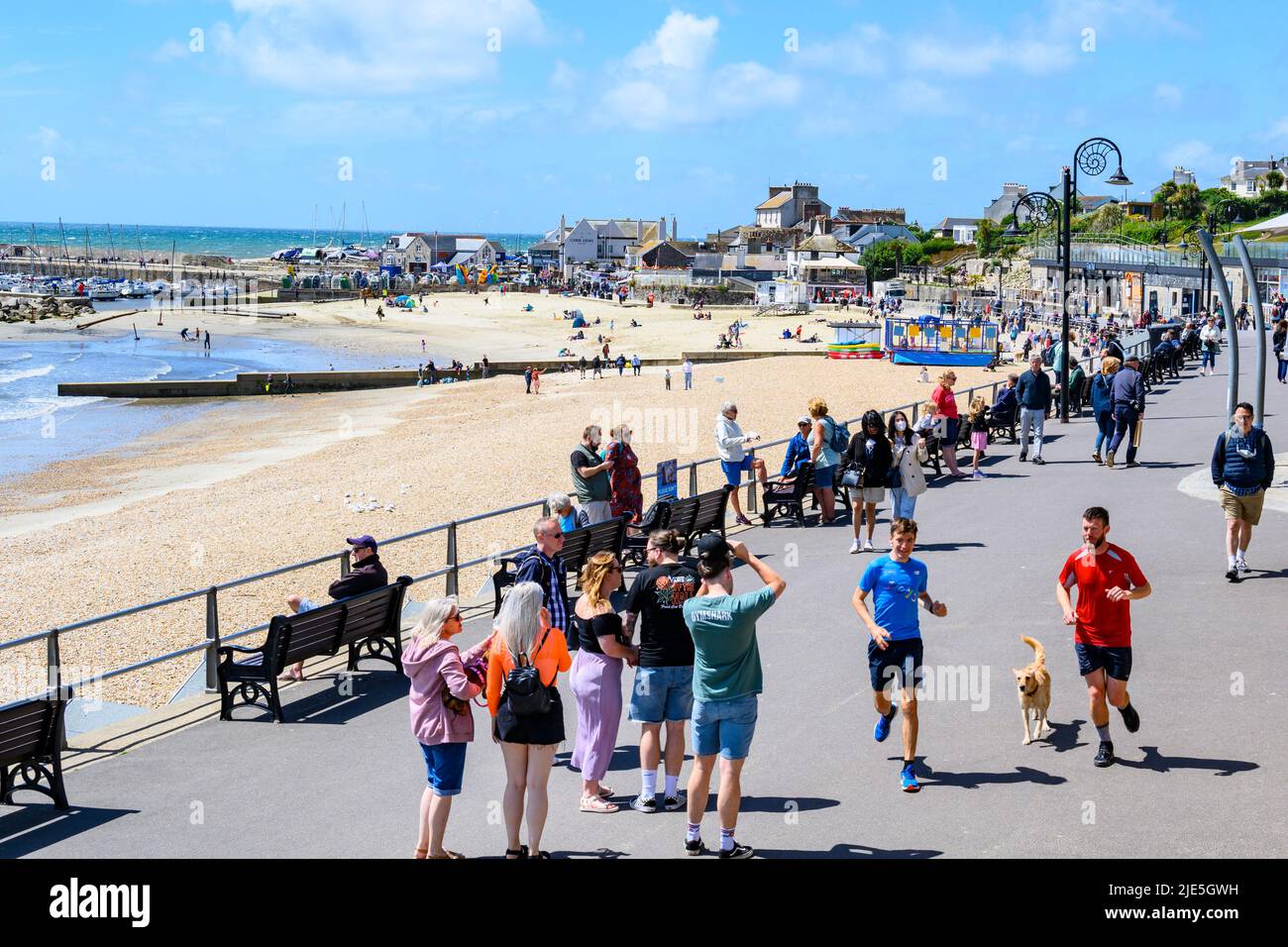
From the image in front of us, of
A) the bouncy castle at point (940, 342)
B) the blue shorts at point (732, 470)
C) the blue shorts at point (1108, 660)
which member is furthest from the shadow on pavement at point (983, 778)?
the bouncy castle at point (940, 342)

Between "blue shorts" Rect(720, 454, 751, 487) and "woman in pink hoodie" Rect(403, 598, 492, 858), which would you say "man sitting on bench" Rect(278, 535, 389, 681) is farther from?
"blue shorts" Rect(720, 454, 751, 487)

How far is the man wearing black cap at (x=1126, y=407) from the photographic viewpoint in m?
17.5

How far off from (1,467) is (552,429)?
13835 mm

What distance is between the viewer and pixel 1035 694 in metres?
7.81

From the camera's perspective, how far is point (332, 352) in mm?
72438

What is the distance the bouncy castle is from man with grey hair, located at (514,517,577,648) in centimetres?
3778

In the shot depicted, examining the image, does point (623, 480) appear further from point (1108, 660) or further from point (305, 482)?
point (305, 482)

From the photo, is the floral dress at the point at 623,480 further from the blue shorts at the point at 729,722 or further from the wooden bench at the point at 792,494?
the blue shorts at the point at 729,722

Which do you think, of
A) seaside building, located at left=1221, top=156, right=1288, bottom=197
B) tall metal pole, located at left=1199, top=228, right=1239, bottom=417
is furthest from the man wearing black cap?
seaside building, located at left=1221, top=156, right=1288, bottom=197

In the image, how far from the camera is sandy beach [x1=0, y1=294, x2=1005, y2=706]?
15.8 m

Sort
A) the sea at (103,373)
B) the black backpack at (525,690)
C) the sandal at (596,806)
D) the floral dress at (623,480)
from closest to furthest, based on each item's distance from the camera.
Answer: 1. the black backpack at (525,690)
2. the sandal at (596,806)
3. the floral dress at (623,480)
4. the sea at (103,373)

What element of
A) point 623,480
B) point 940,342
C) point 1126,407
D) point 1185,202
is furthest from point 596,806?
point 1185,202
